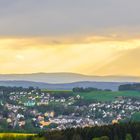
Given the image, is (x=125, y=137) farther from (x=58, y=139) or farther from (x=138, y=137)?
(x=58, y=139)

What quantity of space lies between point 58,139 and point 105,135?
41.7 ft

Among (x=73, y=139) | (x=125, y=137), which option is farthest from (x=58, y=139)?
(x=125, y=137)

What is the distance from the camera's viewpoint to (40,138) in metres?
198

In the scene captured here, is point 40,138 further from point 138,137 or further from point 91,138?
point 138,137

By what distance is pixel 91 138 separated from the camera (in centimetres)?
19888

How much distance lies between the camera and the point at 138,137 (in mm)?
199375

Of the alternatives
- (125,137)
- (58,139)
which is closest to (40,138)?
(58,139)

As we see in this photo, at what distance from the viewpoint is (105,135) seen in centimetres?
19925

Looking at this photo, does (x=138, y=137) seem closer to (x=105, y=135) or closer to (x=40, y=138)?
(x=105, y=135)

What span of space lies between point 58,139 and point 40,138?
18.9ft

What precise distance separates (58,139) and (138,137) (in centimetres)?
2091

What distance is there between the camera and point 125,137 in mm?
197625

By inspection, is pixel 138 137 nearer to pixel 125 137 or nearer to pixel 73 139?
pixel 125 137

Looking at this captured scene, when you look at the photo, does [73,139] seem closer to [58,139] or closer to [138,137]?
[58,139]
